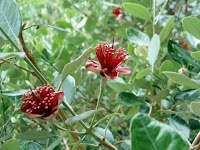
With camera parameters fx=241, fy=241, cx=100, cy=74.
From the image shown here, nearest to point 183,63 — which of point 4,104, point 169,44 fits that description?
point 169,44

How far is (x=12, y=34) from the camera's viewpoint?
579 millimetres

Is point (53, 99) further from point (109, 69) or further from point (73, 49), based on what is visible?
point (73, 49)

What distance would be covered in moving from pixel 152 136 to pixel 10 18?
17.3 inches

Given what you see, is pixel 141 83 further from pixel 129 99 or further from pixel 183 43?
pixel 183 43

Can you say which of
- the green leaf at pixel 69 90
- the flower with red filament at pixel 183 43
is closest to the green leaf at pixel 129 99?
the green leaf at pixel 69 90

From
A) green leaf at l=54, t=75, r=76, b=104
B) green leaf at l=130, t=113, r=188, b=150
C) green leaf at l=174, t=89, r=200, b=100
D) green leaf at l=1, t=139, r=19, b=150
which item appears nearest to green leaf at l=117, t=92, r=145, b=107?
green leaf at l=174, t=89, r=200, b=100

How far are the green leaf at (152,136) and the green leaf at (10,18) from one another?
38 centimetres

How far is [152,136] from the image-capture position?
34 centimetres

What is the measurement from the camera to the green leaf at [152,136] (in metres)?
0.33

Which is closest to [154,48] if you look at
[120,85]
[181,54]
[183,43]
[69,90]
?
[181,54]

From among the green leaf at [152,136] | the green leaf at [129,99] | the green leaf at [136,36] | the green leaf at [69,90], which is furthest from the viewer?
the green leaf at [136,36]

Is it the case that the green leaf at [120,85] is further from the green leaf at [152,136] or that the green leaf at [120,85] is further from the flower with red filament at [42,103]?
the green leaf at [152,136]

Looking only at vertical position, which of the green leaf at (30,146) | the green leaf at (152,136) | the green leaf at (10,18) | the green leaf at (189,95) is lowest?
the green leaf at (30,146)

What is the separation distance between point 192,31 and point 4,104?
0.73m
